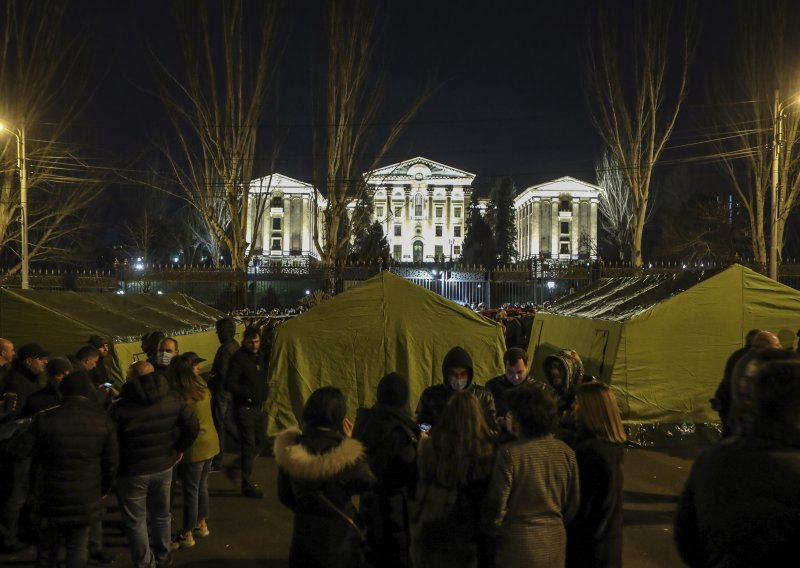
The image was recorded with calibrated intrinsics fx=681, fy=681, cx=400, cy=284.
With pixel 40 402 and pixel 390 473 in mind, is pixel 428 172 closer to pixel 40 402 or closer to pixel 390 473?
pixel 40 402

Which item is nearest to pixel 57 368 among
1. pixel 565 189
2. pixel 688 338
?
pixel 688 338

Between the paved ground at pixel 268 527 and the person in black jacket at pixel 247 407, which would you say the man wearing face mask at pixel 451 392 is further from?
the person in black jacket at pixel 247 407

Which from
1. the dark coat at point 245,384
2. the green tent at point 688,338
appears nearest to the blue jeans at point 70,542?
the dark coat at point 245,384

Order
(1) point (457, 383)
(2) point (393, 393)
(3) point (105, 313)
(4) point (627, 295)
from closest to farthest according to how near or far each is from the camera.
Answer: (2) point (393, 393)
(1) point (457, 383)
(3) point (105, 313)
(4) point (627, 295)

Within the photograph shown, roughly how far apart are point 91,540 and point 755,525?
15.8 ft

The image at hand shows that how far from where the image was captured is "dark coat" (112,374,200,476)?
15.1 feet

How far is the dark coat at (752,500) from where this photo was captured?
2.15 m

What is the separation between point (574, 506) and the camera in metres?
3.40

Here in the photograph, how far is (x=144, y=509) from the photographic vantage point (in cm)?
474

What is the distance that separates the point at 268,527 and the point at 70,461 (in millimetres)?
2367

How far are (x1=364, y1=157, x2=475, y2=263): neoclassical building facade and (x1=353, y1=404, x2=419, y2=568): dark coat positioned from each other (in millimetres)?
83401

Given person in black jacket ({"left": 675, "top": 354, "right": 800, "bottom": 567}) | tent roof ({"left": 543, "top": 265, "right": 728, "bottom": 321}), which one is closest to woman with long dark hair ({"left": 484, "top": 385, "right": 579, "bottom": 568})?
person in black jacket ({"left": 675, "top": 354, "right": 800, "bottom": 567})

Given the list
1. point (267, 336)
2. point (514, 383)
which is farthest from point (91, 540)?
point (267, 336)

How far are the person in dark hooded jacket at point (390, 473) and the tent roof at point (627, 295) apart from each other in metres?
6.22
